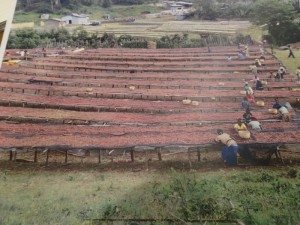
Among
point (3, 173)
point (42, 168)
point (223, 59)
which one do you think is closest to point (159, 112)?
point (42, 168)

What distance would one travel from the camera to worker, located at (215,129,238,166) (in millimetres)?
11922

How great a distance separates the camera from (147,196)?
990 centimetres

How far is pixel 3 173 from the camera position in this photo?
11992 mm

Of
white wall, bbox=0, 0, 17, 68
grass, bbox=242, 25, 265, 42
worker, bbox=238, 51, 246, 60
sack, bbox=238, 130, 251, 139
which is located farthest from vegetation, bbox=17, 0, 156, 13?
white wall, bbox=0, 0, 17, 68

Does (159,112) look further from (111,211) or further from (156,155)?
(111,211)

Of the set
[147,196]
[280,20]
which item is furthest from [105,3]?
[147,196]

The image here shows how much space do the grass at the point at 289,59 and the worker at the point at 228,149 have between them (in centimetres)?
1407

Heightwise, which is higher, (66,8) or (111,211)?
(111,211)

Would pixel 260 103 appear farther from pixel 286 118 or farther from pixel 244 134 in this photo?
pixel 244 134

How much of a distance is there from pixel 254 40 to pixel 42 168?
2746 cm

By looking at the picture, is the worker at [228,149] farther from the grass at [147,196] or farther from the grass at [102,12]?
the grass at [102,12]

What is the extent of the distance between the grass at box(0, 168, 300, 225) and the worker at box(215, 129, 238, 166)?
0.43 m

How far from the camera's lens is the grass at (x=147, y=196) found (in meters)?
8.70

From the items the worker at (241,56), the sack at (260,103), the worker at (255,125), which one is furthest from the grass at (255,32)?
the worker at (255,125)
